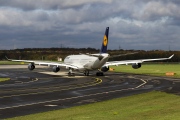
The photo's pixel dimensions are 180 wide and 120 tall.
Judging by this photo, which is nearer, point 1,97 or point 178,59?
point 1,97

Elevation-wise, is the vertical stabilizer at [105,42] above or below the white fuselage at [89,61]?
above

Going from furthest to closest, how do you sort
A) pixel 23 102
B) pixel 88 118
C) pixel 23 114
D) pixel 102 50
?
pixel 102 50
pixel 23 102
pixel 23 114
pixel 88 118

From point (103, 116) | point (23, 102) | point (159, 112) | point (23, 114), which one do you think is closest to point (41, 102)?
point (23, 102)

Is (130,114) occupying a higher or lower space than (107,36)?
lower

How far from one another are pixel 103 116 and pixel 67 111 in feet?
13.4

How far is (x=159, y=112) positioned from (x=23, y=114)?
922 cm

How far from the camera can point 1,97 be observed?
110 ft

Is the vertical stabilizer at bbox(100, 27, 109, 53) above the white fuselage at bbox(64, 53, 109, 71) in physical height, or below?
above

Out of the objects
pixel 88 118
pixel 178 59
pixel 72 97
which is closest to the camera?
pixel 88 118

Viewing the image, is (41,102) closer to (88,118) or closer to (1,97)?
(1,97)

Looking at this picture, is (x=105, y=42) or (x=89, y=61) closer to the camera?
(x=105, y=42)

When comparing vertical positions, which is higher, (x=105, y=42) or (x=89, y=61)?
(x=105, y=42)

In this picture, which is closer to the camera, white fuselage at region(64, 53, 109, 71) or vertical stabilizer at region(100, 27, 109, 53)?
white fuselage at region(64, 53, 109, 71)

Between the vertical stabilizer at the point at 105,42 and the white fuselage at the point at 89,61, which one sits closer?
the white fuselage at the point at 89,61
